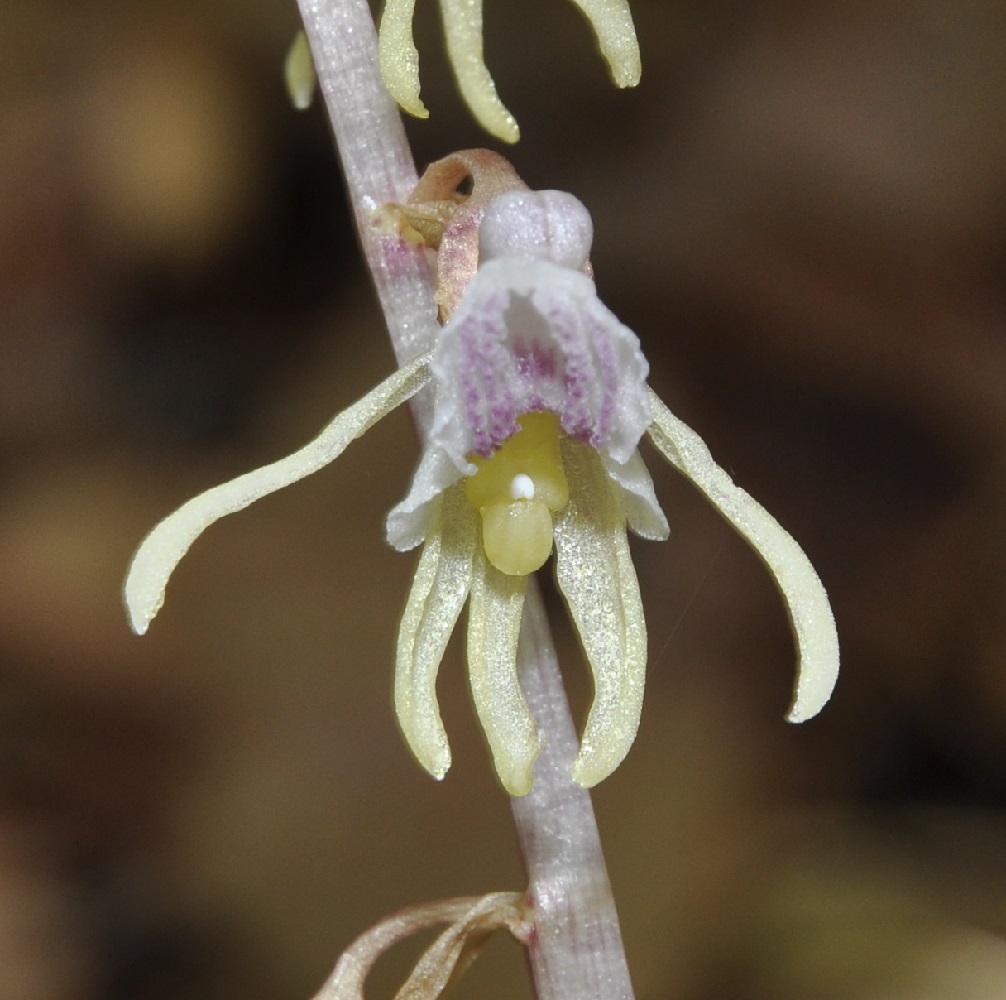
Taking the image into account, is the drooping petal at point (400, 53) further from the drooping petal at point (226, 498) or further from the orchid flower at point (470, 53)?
the drooping petal at point (226, 498)

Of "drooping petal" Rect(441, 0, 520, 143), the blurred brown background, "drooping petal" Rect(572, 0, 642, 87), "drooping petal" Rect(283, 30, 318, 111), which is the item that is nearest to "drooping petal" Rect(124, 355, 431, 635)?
"drooping petal" Rect(441, 0, 520, 143)

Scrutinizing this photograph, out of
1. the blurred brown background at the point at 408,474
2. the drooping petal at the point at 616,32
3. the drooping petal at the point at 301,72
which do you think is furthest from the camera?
the blurred brown background at the point at 408,474

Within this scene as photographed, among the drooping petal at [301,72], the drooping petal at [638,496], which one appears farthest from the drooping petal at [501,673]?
the drooping petal at [301,72]

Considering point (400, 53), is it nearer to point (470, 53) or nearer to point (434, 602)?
point (470, 53)

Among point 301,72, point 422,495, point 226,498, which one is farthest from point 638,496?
point 301,72

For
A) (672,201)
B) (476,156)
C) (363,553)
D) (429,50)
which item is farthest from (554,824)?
(429,50)
